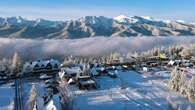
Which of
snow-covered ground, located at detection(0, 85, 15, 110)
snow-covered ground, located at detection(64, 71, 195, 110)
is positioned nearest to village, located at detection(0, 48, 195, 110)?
snow-covered ground, located at detection(64, 71, 195, 110)

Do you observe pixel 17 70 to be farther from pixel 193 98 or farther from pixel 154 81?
pixel 193 98

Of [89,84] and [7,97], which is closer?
[7,97]

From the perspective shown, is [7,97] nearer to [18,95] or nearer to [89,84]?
[18,95]

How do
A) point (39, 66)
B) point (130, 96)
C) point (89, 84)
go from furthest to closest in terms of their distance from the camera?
1. point (39, 66)
2. point (89, 84)
3. point (130, 96)

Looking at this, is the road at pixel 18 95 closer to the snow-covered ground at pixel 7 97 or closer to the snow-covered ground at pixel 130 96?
the snow-covered ground at pixel 7 97

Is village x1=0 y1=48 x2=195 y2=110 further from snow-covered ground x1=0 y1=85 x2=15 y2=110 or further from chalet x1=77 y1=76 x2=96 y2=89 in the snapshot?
snow-covered ground x1=0 y1=85 x2=15 y2=110

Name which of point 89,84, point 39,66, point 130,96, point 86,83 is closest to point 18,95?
point 86,83

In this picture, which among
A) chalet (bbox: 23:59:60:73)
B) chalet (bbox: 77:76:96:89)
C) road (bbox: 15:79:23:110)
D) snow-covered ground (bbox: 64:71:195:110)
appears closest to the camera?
snow-covered ground (bbox: 64:71:195:110)
